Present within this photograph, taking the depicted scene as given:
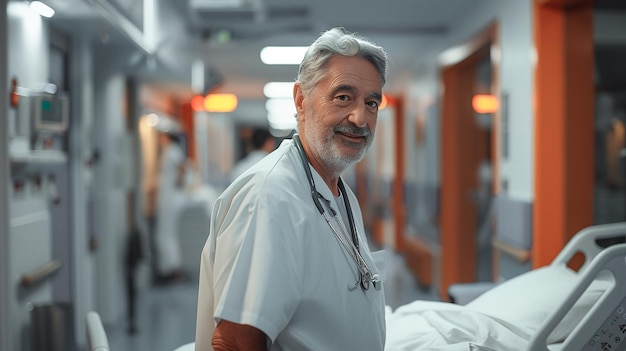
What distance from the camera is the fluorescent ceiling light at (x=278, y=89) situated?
11.1m

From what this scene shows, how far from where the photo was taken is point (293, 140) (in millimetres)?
1812

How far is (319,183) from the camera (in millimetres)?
1738

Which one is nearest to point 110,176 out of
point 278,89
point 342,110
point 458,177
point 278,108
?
point 458,177

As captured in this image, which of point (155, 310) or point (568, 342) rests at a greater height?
point (568, 342)

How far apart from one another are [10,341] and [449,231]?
14.2ft

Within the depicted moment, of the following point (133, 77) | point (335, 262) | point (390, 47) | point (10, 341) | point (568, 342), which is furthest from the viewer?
point (390, 47)

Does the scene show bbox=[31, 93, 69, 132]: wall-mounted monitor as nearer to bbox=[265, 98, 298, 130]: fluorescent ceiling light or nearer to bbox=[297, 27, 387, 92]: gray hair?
bbox=[297, 27, 387, 92]: gray hair

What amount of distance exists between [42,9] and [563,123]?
9.53 ft

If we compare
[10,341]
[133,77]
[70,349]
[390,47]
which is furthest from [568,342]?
[390,47]

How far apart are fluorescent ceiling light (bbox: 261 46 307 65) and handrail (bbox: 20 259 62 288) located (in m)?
4.51

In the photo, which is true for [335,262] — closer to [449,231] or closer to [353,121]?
[353,121]

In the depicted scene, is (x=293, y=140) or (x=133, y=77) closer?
(x=293, y=140)

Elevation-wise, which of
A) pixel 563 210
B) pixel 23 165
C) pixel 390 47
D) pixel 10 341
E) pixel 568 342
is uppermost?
pixel 390 47

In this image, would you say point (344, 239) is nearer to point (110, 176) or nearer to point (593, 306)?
point (593, 306)
